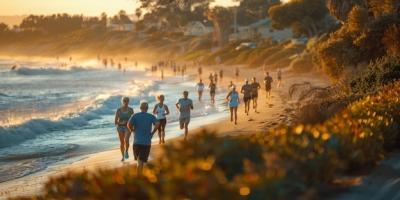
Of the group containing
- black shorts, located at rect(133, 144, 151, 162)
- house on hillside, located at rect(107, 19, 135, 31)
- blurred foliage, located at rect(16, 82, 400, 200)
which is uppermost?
house on hillside, located at rect(107, 19, 135, 31)

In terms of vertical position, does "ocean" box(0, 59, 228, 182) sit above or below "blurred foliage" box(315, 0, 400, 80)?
below

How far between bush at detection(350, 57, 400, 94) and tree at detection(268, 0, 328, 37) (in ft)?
130

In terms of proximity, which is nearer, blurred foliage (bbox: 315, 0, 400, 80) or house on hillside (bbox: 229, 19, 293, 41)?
blurred foliage (bbox: 315, 0, 400, 80)

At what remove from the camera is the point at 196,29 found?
373 ft

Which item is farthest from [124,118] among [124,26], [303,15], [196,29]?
[124,26]

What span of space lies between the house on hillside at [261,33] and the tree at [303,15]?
1327cm

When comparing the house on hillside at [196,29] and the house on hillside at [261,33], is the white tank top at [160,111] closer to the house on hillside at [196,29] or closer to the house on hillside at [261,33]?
the house on hillside at [261,33]

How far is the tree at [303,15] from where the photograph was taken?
2249 inches

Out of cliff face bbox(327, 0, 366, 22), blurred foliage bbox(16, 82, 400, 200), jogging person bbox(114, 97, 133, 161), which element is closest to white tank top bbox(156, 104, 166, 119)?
jogging person bbox(114, 97, 133, 161)

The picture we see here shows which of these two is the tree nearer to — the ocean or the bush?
the ocean

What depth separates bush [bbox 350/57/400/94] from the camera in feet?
53.9

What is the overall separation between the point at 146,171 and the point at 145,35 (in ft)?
415

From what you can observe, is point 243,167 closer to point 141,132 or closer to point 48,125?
point 141,132

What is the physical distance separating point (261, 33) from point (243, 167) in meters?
76.5
